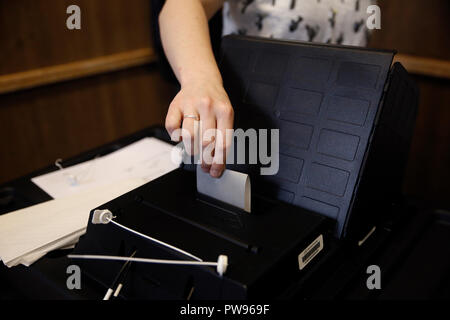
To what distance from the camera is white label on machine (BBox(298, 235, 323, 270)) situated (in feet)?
1.54

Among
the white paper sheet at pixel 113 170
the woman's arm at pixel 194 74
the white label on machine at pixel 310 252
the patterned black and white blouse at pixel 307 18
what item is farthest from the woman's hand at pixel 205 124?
the patterned black and white blouse at pixel 307 18

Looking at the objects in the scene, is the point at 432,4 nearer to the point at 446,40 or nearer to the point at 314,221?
the point at 446,40

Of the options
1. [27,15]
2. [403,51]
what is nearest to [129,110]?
[27,15]

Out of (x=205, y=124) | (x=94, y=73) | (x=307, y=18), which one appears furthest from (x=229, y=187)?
(x=94, y=73)

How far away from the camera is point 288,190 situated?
56cm

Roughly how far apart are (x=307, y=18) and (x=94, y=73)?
3.79ft

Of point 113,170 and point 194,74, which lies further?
point 113,170

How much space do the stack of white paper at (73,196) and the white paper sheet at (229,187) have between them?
212 millimetres

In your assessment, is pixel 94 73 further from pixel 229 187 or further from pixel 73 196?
pixel 229 187

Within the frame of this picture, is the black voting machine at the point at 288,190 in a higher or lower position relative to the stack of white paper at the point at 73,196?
higher

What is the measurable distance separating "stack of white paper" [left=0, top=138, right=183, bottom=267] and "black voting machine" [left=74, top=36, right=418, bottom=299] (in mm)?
80

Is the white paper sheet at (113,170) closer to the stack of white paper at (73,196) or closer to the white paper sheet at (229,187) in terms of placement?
the stack of white paper at (73,196)

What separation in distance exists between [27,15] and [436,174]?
173 centimetres

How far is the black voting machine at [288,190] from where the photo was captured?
44 cm
